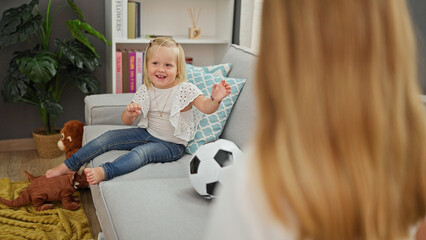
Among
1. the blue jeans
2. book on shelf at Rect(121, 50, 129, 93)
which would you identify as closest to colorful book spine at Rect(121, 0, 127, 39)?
→ book on shelf at Rect(121, 50, 129, 93)

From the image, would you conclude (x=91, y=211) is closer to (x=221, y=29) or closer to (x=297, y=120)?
(x=221, y=29)

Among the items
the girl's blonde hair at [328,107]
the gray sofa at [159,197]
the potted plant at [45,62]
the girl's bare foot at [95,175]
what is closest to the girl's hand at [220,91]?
the gray sofa at [159,197]

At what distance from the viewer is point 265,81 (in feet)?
2.18

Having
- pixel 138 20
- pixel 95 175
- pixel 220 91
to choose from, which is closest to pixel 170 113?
pixel 220 91

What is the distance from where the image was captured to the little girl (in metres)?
2.34

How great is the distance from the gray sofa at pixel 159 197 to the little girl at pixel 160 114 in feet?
0.25

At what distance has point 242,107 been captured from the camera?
7.89 feet

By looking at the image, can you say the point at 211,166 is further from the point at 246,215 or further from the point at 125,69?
the point at 125,69

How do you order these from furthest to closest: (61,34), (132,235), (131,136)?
1. (61,34)
2. (131,136)
3. (132,235)

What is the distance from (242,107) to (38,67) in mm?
1336

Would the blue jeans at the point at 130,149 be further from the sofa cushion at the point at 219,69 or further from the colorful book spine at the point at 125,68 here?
the colorful book spine at the point at 125,68

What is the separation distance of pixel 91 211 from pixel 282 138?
210 centimetres

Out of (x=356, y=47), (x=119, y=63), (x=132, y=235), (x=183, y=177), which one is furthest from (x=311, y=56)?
(x=119, y=63)

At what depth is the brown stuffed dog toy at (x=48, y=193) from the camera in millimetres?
2451
